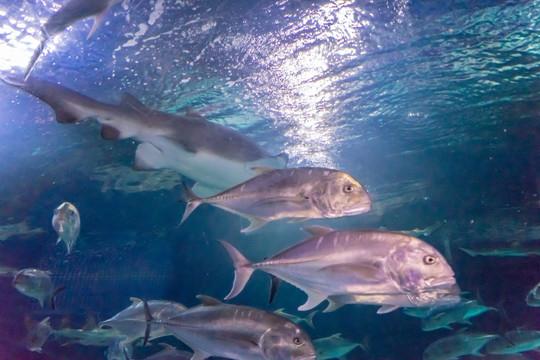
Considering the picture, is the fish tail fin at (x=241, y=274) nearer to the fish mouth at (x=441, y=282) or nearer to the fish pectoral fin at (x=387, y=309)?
the fish pectoral fin at (x=387, y=309)

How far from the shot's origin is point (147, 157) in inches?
249

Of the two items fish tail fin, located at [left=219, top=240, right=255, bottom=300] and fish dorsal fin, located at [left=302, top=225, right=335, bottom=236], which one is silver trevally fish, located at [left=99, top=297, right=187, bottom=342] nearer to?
fish tail fin, located at [left=219, top=240, right=255, bottom=300]

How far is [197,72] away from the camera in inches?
315

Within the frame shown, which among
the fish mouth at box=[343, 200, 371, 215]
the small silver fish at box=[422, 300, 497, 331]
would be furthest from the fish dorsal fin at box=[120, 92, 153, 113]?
the small silver fish at box=[422, 300, 497, 331]

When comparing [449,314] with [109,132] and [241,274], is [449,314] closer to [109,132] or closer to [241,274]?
[241,274]

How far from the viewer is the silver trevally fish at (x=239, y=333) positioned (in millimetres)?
3674

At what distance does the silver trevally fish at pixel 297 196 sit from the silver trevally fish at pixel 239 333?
1.06 m

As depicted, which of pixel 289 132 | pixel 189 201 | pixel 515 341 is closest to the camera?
pixel 189 201

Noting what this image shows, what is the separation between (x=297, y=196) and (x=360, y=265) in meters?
0.87

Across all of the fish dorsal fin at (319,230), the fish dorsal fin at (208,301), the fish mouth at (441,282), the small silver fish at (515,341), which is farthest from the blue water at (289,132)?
the small silver fish at (515,341)

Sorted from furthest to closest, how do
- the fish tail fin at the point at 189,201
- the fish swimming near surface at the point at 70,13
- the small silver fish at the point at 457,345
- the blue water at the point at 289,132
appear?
the small silver fish at the point at 457,345 → the blue water at the point at 289,132 → the fish tail fin at the point at 189,201 → the fish swimming near surface at the point at 70,13

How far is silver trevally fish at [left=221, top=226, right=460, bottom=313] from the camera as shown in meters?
3.14

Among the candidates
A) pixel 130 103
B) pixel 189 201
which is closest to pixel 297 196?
pixel 189 201

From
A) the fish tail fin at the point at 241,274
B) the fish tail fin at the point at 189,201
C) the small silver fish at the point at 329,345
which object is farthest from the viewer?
the small silver fish at the point at 329,345
